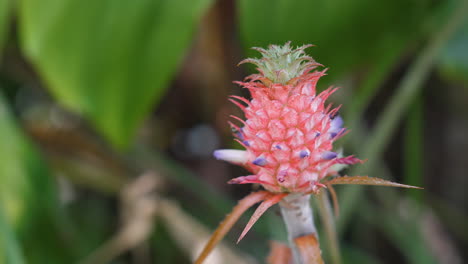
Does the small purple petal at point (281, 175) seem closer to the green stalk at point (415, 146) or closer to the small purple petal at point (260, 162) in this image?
the small purple petal at point (260, 162)

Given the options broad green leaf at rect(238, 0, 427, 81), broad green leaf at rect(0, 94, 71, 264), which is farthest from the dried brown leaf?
broad green leaf at rect(0, 94, 71, 264)

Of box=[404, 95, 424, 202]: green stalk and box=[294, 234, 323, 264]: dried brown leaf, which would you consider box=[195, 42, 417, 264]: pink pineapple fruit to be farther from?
box=[404, 95, 424, 202]: green stalk

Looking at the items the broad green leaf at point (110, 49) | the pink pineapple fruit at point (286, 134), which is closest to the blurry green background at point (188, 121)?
the broad green leaf at point (110, 49)

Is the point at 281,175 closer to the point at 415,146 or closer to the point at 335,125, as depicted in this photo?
the point at 335,125

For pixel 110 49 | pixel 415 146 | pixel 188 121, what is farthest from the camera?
pixel 188 121

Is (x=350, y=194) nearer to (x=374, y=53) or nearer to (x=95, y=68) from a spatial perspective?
(x=374, y=53)

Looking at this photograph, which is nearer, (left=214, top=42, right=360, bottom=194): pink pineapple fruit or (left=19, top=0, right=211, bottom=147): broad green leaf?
(left=214, top=42, right=360, bottom=194): pink pineapple fruit

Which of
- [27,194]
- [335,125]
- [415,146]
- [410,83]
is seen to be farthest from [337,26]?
[27,194]
